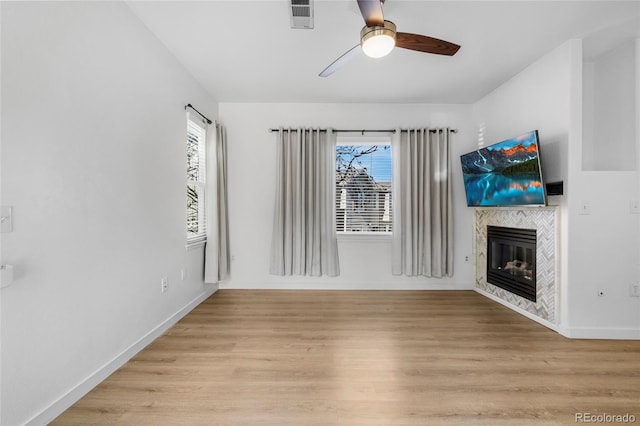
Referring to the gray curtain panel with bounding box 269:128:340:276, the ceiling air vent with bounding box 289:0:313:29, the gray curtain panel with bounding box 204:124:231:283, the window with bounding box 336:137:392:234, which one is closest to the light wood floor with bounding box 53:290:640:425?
the gray curtain panel with bounding box 204:124:231:283

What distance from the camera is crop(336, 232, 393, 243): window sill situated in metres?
4.03

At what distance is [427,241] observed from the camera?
3.87m

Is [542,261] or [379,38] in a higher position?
[379,38]

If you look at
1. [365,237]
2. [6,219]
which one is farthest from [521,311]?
[6,219]

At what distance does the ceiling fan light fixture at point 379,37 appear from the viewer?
172 centimetres

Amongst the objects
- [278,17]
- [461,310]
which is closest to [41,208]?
[278,17]

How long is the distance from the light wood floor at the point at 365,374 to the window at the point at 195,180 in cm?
102

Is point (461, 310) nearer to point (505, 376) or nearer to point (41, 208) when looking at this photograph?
point (505, 376)

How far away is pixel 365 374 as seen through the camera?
6.43 ft

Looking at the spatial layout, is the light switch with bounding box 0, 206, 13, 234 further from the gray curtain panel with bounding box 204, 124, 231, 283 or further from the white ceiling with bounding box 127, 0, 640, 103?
the gray curtain panel with bounding box 204, 124, 231, 283

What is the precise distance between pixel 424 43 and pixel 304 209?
2397 mm

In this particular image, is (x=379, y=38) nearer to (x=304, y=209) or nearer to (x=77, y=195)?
(x=77, y=195)

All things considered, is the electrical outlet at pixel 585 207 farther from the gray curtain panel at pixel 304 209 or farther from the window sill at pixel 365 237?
the gray curtain panel at pixel 304 209

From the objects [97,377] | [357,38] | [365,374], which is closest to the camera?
[97,377]
